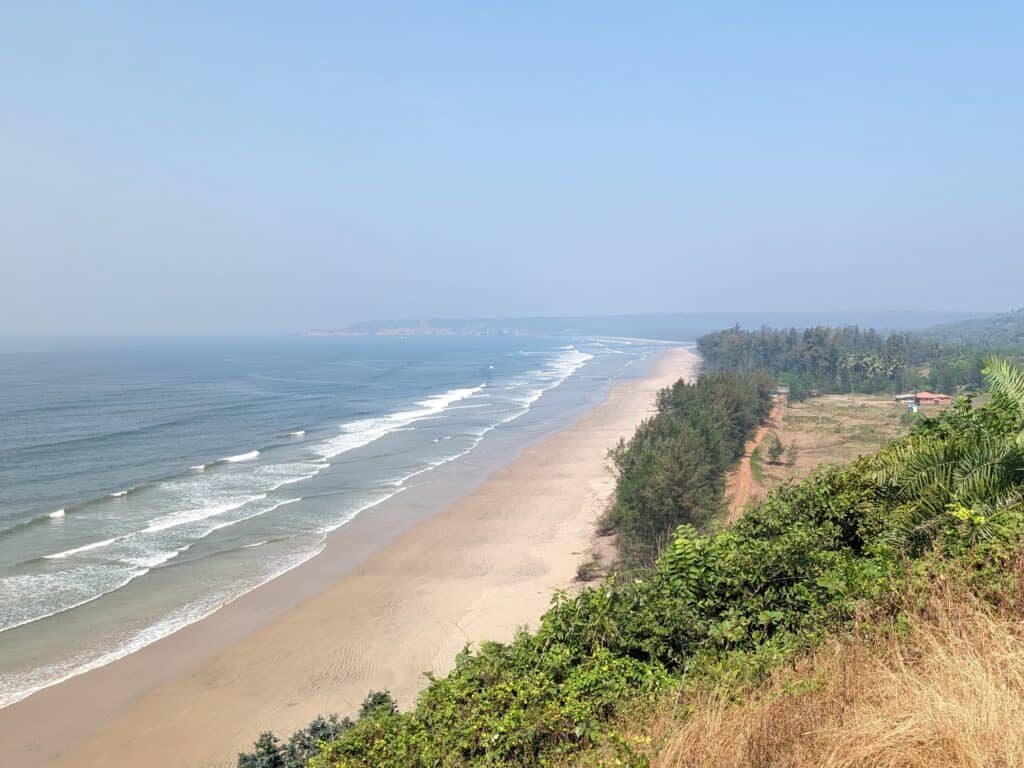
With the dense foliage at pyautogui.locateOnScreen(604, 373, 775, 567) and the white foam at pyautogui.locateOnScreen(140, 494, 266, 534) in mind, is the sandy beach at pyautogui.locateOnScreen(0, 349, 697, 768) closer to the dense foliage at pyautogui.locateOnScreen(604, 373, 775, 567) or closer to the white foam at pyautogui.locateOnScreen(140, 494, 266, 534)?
the dense foliage at pyautogui.locateOnScreen(604, 373, 775, 567)

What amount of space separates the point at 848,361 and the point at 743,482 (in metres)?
65.7

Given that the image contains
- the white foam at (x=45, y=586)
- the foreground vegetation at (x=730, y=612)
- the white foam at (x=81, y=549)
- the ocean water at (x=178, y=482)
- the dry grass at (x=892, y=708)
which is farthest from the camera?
the white foam at (x=81, y=549)

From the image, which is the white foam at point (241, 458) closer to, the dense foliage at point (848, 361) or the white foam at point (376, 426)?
the white foam at point (376, 426)

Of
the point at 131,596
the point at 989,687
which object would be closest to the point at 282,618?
the point at 131,596

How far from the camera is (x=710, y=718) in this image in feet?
16.5

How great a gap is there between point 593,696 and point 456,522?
24.3 metres

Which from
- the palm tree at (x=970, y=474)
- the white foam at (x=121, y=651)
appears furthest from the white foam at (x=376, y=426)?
the palm tree at (x=970, y=474)

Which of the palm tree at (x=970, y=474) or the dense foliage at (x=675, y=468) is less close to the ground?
the palm tree at (x=970, y=474)

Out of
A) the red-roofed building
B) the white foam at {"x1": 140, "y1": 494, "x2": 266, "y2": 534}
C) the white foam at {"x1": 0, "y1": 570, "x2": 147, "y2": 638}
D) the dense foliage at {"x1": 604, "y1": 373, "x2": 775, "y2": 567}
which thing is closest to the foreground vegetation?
the dense foliage at {"x1": 604, "y1": 373, "x2": 775, "y2": 567}

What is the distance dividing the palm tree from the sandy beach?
12.4 m

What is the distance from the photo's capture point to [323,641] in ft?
65.6

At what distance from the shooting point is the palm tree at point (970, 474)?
7727 mm

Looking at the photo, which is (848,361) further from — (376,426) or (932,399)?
(376,426)

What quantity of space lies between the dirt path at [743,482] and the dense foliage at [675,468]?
0.62m
